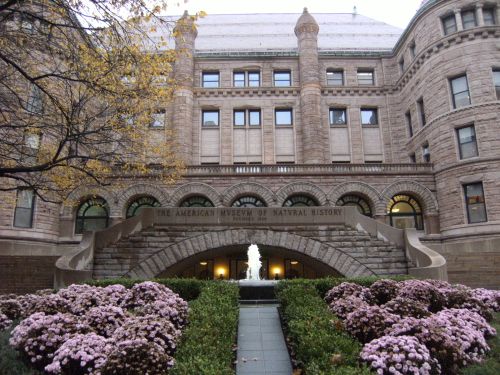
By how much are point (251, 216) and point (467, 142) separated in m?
16.7

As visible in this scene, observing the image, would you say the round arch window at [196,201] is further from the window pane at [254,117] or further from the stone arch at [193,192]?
the window pane at [254,117]

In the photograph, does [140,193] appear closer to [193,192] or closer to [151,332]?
[193,192]

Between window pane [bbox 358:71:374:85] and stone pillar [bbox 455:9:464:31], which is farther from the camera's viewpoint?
window pane [bbox 358:71:374:85]

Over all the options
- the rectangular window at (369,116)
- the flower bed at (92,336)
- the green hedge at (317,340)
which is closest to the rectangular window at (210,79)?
the rectangular window at (369,116)

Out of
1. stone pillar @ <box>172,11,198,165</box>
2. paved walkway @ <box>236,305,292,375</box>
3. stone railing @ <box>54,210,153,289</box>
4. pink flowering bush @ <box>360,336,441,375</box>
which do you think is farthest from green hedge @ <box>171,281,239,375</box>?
stone pillar @ <box>172,11,198,165</box>

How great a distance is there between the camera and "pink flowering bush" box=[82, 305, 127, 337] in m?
8.44

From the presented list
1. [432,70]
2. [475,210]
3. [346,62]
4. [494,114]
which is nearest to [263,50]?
[346,62]

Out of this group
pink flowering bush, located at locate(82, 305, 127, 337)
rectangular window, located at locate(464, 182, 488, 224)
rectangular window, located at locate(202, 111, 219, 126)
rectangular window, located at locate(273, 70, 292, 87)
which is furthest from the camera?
rectangular window, located at locate(273, 70, 292, 87)

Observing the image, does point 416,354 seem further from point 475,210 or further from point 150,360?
point 475,210

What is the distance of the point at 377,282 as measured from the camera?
475 inches

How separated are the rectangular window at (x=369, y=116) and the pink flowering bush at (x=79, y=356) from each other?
1262 inches

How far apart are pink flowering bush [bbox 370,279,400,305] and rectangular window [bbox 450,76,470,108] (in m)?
20.4

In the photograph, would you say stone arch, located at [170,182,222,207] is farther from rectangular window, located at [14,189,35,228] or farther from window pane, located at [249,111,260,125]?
window pane, located at [249,111,260,125]

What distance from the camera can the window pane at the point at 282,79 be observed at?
3666 centimetres
